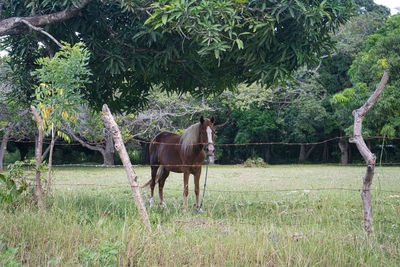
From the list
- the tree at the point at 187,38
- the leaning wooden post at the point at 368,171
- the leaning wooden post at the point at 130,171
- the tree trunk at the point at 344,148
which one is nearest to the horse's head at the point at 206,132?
the tree at the point at 187,38

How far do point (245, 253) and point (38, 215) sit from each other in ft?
10.6

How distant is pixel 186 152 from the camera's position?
8406 mm

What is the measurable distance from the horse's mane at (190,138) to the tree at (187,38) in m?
1.15

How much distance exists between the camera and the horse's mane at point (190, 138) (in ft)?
26.6

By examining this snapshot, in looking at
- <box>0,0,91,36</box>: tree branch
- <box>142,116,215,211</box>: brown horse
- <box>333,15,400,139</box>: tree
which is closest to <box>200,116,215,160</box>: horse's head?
<box>142,116,215,211</box>: brown horse

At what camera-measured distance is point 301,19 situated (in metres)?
6.17

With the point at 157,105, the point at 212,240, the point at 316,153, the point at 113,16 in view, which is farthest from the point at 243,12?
the point at 316,153

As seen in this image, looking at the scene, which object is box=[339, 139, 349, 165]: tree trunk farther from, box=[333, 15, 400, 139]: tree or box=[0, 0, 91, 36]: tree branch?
box=[0, 0, 91, 36]: tree branch

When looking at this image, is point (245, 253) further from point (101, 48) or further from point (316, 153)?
point (316, 153)

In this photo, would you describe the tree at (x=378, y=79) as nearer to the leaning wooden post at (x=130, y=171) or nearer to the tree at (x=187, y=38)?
the tree at (x=187, y=38)

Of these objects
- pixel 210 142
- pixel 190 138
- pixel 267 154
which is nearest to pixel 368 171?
pixel 210 142

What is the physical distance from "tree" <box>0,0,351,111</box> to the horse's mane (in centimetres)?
115

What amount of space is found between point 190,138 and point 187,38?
2436mm

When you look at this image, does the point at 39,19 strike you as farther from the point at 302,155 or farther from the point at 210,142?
the point at 302,155
